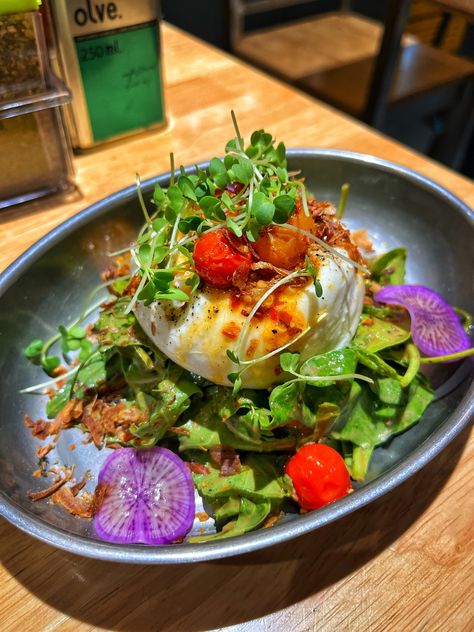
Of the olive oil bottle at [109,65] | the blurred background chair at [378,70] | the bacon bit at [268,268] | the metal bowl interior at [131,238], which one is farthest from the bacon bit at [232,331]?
the blurred background chair at [378,70]

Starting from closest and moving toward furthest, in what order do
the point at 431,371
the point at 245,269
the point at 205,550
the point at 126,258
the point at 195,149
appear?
the point at 205,550 < the point at 245,269 < the point at 431,371 < the point at 126,258 < the point at 195,149

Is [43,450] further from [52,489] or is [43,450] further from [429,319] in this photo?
[429,319]

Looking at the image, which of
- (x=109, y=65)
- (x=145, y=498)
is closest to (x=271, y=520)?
(x=145, y=498)

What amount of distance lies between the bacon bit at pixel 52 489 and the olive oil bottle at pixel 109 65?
1.32 m

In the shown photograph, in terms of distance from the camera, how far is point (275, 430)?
117cm

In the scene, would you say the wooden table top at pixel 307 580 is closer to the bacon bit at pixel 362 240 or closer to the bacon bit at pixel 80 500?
the bacon bit at pixel 80 500

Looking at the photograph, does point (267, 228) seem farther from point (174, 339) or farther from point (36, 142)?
point (36, 142)

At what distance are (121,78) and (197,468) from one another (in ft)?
4.73

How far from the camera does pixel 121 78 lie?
1.94 meters

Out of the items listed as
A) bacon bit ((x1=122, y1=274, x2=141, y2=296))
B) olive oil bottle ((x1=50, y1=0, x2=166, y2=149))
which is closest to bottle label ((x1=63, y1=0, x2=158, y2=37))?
olive oil bottle ((x1=50, y1=0, x2=166, y2=149))

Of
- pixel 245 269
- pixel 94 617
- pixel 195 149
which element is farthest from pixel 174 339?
pixel 195 149

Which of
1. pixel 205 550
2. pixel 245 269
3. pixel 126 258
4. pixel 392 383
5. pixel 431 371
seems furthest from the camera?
pixel 126 258

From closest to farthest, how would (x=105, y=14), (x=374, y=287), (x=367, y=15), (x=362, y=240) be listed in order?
(x=374, y=287), (x=362, y=240), (x=105, y=14), (x=367, y=15)

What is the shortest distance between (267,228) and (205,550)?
616 millimetres
